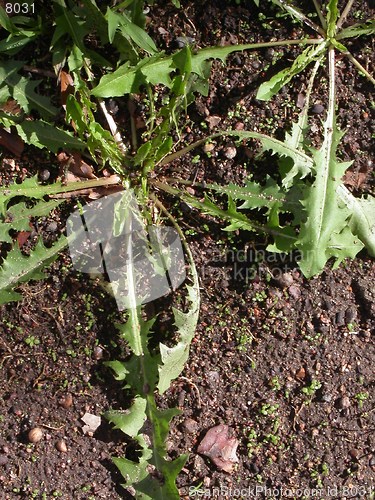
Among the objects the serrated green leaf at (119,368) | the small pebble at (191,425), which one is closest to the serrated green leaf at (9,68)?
the serrated green leaf at (119,368)

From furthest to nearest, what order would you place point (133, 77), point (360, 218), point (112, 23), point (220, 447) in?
point (220, 447) → point (360, 218) → point (133, 77) → point (112, 23)

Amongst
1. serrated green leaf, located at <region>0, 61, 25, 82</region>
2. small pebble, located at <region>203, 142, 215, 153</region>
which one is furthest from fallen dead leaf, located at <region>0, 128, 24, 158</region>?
small pebble, located at <region>203, 142, 215, 153</region>

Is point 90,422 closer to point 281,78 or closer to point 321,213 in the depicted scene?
point 321,213

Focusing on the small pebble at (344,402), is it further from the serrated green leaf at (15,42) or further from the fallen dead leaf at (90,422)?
the serrated green leaf at (15,42)

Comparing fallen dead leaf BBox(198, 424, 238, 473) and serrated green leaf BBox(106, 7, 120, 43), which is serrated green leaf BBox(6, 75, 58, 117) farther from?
fallen dead leaf BBox(198, 424, 238, 473)

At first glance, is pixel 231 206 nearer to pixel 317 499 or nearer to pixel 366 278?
pixel 366 278

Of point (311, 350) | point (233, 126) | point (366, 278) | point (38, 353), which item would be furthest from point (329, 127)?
point (38, 353)

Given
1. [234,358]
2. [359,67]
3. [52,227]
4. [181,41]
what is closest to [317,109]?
[359,67]
